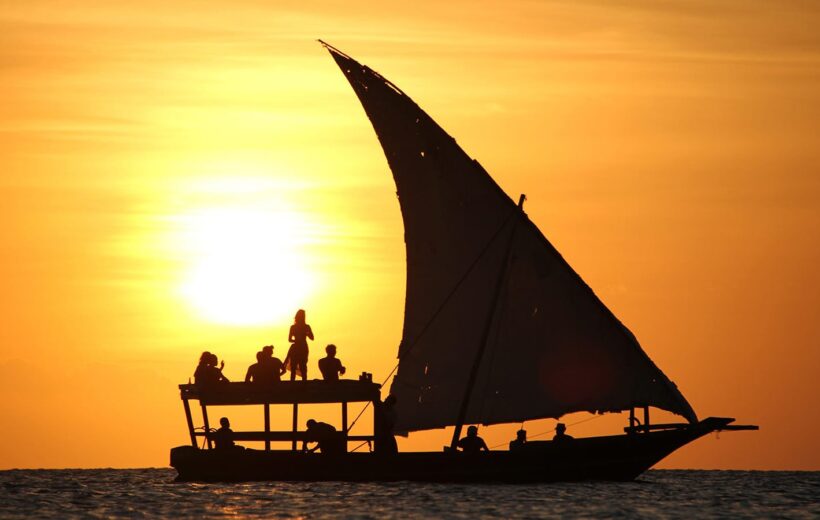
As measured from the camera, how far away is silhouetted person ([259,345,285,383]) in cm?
5216

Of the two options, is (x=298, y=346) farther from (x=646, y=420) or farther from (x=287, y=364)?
(x=646, y=420)

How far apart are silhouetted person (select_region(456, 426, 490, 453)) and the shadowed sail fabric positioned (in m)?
0.62

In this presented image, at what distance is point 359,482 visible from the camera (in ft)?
177

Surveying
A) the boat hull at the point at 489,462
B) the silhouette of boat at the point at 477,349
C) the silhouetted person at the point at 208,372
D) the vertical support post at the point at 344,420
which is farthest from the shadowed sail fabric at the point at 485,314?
the silhouetted person at the point at 208,372

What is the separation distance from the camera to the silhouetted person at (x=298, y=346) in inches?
1939

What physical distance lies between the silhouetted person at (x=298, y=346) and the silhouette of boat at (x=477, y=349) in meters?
0.92

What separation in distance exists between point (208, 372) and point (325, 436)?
4599 mm

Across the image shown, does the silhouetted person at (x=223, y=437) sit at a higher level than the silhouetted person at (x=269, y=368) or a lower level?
lower

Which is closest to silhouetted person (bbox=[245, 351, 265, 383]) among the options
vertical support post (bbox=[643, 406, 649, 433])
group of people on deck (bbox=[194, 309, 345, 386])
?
group of people on deck (bbox=[194, 309, 345, 386])

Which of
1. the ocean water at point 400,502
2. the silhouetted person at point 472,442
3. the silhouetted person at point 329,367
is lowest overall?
the ocean water at point 400,502

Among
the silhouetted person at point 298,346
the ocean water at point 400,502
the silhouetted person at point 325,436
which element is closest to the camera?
the ocean water at point 400,502

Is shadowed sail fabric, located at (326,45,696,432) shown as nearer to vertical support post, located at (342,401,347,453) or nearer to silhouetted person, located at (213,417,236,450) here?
vertical support post, located at (342,401,347,453)

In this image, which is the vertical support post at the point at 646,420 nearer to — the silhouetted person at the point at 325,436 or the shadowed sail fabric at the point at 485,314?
the shadowed sail fabric at the point at 485,314

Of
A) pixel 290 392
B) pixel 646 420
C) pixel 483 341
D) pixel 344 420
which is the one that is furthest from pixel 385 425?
pixel 646 420
